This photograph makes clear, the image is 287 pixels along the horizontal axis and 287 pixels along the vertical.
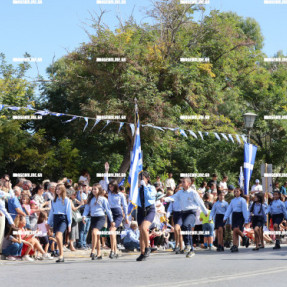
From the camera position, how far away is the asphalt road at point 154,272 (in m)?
9.62

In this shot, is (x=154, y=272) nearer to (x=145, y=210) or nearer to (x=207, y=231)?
(x=145, y=210)

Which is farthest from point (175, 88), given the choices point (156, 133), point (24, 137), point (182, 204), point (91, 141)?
point (182, 204)

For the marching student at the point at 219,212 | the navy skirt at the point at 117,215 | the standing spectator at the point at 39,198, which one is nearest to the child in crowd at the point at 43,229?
the standing spectator at the point at 39,198

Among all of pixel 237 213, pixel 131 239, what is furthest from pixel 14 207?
pixel 237 213

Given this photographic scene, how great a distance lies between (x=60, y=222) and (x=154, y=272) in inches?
131

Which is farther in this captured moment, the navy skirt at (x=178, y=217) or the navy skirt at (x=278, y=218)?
the navy skirt at (x=278, y=218)

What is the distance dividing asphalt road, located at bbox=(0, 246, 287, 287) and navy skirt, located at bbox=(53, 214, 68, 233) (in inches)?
29.4

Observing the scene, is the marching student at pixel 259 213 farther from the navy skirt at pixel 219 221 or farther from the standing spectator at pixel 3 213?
the standing spectator at pixel 3 213

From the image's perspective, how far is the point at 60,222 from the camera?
1371 cm

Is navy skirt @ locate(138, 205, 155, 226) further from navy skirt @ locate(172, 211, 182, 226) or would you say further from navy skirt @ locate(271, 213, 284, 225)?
navy skirt @ locate(271, 213, 284, 225)

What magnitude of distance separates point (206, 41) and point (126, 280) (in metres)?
28.3

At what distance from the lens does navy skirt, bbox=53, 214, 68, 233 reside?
44.8 feet

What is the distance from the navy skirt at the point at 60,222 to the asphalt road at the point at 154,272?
747 mm

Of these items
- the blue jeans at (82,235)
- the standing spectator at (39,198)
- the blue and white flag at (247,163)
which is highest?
the blue and white flag at (247,163)
